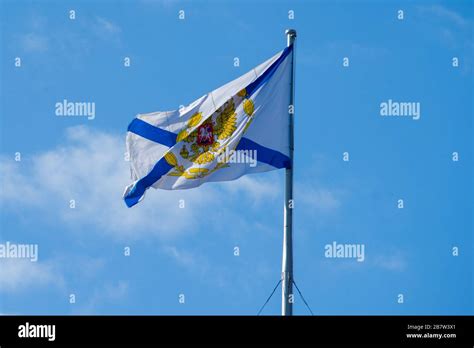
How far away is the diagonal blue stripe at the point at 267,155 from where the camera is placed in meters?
42.5

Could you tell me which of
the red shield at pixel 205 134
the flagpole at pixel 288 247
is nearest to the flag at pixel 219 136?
the red shield at pixel 205 134

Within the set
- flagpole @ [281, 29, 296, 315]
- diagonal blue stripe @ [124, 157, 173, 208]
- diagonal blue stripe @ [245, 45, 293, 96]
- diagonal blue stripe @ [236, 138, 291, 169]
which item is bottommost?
flagpole @ [281, 29, 296, 315]

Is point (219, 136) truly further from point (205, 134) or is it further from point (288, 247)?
point (288, 247)

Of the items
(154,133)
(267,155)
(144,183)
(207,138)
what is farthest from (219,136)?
(144,183)

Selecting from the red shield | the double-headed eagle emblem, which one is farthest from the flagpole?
the red shield

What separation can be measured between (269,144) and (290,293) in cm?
450

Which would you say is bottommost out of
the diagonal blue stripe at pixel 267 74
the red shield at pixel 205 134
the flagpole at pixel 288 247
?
the flagpole at pixel 288 247

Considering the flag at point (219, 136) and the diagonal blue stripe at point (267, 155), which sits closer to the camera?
the diagonal blue stripe at point (267, 155)

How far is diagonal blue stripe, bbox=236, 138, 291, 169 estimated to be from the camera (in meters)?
42.5

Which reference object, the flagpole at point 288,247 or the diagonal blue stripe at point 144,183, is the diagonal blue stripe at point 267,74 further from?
the diagonal blue stripe at point 144,183

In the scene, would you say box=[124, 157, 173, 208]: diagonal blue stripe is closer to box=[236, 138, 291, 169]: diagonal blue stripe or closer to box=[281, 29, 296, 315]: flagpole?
box=[236, 138, 291, 169]: diagonal blue stripe

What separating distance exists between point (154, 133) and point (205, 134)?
1.58m

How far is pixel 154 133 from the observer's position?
44844mm
